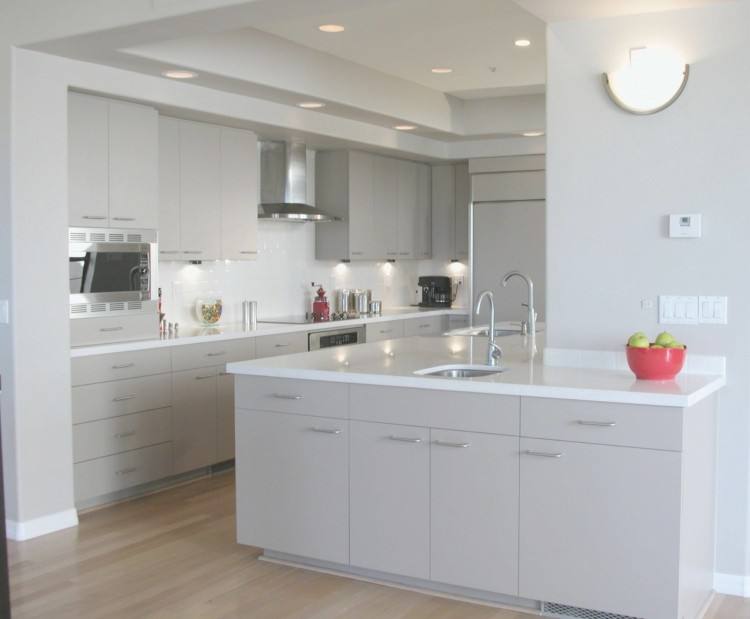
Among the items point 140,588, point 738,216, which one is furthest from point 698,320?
point 140,588

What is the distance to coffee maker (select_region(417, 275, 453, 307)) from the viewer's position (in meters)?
8.49

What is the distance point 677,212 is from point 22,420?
315 cm

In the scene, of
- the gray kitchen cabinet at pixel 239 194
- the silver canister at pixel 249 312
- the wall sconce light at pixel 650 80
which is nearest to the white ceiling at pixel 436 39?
the gray kitchen cabinet at pixel 239 194

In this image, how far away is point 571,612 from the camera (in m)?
3.48

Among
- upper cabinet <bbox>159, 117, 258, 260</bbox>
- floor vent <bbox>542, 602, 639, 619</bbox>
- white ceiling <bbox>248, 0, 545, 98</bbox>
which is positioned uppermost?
white ceiling <bbox>248, 0, 545, 98</bbox>

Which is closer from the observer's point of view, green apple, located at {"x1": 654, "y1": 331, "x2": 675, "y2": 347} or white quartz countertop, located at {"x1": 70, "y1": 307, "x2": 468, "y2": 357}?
green apple, located at {"x1": 654, "y1": 331, "x2": 675, "y2": 347}

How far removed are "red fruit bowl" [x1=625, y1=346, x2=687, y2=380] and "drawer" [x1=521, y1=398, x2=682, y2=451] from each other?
33cm

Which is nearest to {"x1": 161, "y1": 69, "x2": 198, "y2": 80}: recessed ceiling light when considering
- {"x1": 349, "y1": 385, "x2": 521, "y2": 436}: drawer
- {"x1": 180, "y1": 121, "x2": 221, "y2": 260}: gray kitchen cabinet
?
{"x1": 180, "y1": 121, "x2": 221, "y2": 260}: gray kitchen cabinet

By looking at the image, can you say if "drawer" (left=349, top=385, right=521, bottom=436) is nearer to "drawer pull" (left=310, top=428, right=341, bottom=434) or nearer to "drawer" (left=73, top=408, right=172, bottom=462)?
"drawer pull" (left=310, top=428, right=341, bottom=434)

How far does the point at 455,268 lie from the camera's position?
8617 mm

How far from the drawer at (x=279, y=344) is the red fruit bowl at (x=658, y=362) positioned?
297cm

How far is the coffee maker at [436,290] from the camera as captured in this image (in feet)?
27.9

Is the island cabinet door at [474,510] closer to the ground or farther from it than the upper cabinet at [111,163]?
closer to the ground

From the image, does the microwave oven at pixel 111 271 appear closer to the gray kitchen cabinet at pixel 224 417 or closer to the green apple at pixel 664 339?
the gray kitchen cabinet at pixel 224 417
